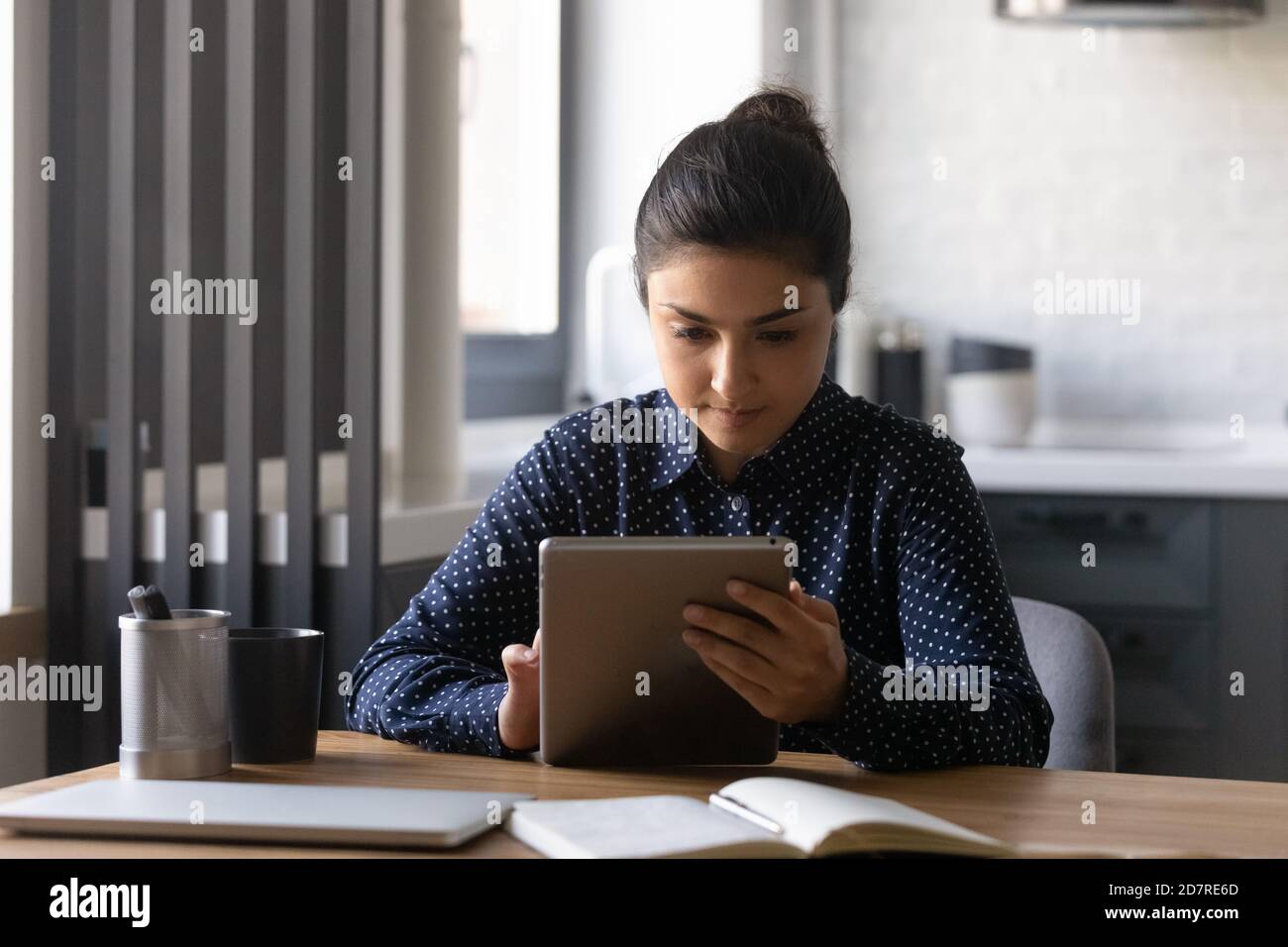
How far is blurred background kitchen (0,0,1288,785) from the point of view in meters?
1.75

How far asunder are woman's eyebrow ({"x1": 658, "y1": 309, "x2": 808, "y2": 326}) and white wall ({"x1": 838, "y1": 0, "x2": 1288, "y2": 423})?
207 cm

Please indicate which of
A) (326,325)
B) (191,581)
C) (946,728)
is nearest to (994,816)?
(946,728)

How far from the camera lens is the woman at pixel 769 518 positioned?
3.94 feet

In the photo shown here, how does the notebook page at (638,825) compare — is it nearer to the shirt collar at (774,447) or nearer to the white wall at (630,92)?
the shirt collar at (774,447)

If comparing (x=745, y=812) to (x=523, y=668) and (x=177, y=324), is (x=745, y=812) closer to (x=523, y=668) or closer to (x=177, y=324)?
(x=523, y=668)

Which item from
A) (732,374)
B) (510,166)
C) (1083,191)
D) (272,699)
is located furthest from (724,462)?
(1083,191)

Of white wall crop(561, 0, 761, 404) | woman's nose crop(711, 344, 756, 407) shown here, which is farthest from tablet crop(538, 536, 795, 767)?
white wall crop(561, 0, 761, 404)

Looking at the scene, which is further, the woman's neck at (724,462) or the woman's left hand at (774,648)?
the woman's neck at (724,462)

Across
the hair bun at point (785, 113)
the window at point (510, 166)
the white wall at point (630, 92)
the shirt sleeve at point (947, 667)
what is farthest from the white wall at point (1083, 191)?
the shirt sleeve at point (947, 667)

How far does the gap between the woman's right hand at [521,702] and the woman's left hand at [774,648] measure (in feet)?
0.51

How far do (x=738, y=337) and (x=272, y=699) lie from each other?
51 cm

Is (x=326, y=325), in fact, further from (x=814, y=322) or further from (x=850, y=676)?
(x=850, y=676)

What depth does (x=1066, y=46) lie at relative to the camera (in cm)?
351

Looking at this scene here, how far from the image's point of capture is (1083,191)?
11.5 ft
